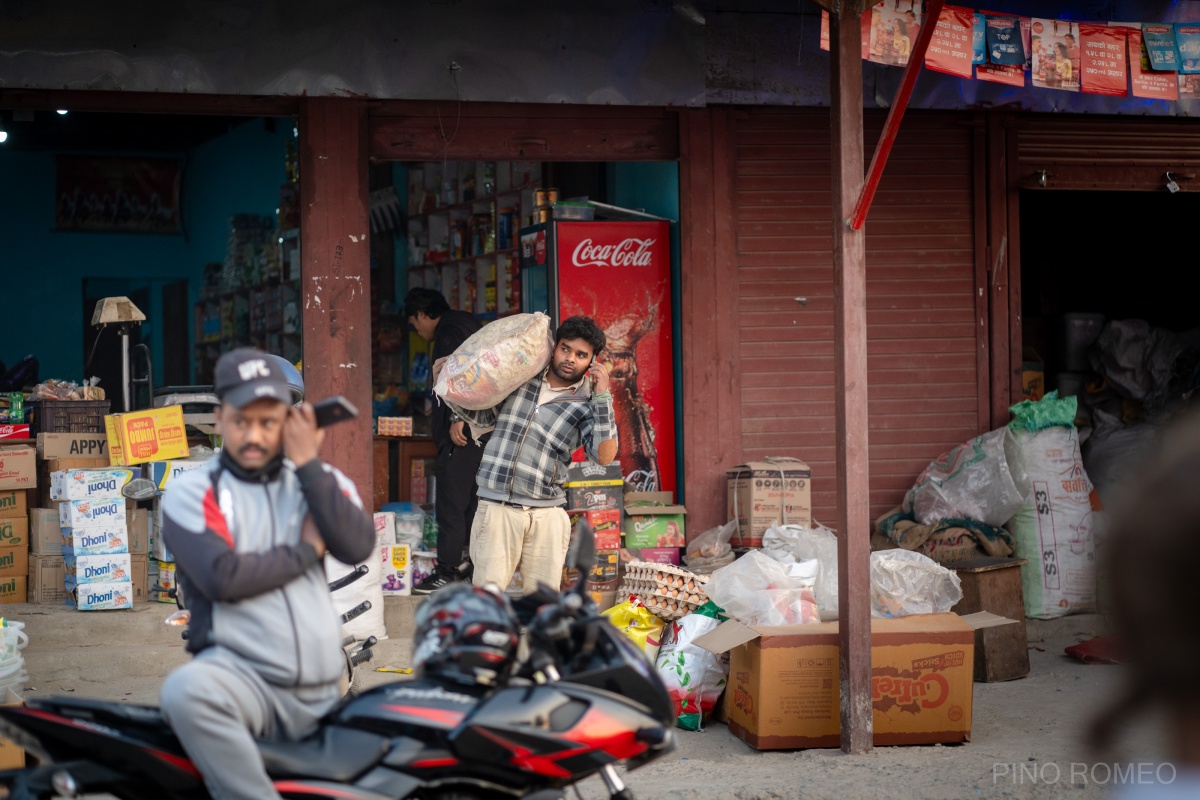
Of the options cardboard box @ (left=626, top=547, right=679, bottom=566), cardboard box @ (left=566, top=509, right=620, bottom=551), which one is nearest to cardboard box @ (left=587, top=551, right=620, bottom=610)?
cardboard box @ (left=566, top=509, right=620, bottom=551)

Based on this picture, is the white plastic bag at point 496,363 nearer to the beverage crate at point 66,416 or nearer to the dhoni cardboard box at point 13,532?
the beverage crate at point 66,416

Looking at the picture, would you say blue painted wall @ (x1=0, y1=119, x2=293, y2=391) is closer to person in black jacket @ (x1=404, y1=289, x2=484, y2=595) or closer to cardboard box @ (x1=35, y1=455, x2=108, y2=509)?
cardboard box @ (x1=35, y1=455, x2=108, y2=509)

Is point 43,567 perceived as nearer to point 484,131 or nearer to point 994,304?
point 484,131

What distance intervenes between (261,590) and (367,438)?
14.9 ft

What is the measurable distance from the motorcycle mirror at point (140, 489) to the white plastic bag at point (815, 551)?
379 cm

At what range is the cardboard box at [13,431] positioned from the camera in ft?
24.3

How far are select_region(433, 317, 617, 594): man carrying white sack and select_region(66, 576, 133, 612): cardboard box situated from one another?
8.15ft

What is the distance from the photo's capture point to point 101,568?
7.09m

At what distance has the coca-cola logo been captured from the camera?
8352 mm

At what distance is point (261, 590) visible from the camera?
309 centimetres

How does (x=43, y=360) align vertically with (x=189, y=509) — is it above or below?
above

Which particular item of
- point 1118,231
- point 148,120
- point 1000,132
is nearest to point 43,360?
point 148,120

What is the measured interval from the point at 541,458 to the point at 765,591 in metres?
1.39

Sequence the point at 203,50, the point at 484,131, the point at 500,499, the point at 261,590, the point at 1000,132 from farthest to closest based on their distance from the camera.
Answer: the point at 1000,132 < the point at 484,131 < the point at 203,50 < the point at 500,499 < the point at 261,590
